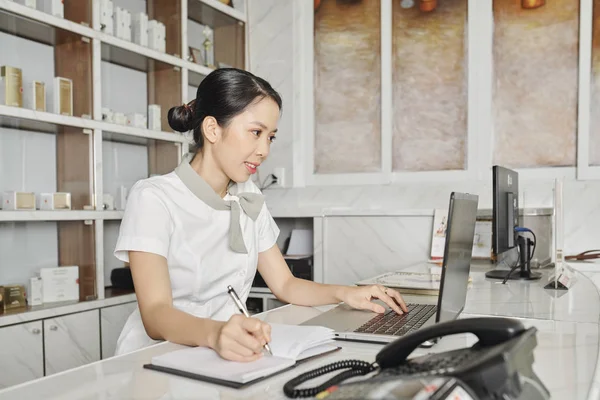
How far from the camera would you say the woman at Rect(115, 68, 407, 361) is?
1.53 meters

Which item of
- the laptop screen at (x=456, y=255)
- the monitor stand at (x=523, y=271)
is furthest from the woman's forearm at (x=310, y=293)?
the monitor stand at (x=523, y=271)

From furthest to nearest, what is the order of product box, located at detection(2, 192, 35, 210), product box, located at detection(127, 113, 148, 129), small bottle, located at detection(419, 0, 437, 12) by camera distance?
small bottle, located at detection(419, 0, 437, 12)
product box, located at detection(127, 113, 148, 129)
product box, located at detection(2, 192, 35, 210)

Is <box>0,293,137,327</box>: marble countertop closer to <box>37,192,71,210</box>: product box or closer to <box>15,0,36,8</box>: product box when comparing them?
<box>37,192,71,210</box>: product box

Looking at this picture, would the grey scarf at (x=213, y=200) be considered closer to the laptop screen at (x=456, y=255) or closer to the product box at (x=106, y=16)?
the laptop screen at (x=456, y=255)

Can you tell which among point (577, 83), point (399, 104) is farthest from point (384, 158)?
point (577, 83)

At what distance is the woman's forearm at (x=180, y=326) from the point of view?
3.64ft

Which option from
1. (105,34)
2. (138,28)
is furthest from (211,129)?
(138,28)

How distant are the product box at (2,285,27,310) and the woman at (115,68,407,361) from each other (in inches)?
46.5

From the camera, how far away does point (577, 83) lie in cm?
324

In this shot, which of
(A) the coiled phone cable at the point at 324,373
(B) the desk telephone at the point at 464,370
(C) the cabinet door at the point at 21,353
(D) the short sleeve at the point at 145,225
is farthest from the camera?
(C) the cabinet door at the point at 21,353

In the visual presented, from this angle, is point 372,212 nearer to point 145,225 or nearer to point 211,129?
point 211,129

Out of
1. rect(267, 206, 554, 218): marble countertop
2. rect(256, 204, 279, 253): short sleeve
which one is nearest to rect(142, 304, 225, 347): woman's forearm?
rect(256, 204, 279, 253): short sleeve

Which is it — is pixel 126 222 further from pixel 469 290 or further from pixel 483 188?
pixel 483 188

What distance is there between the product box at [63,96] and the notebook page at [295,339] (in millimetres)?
1933
